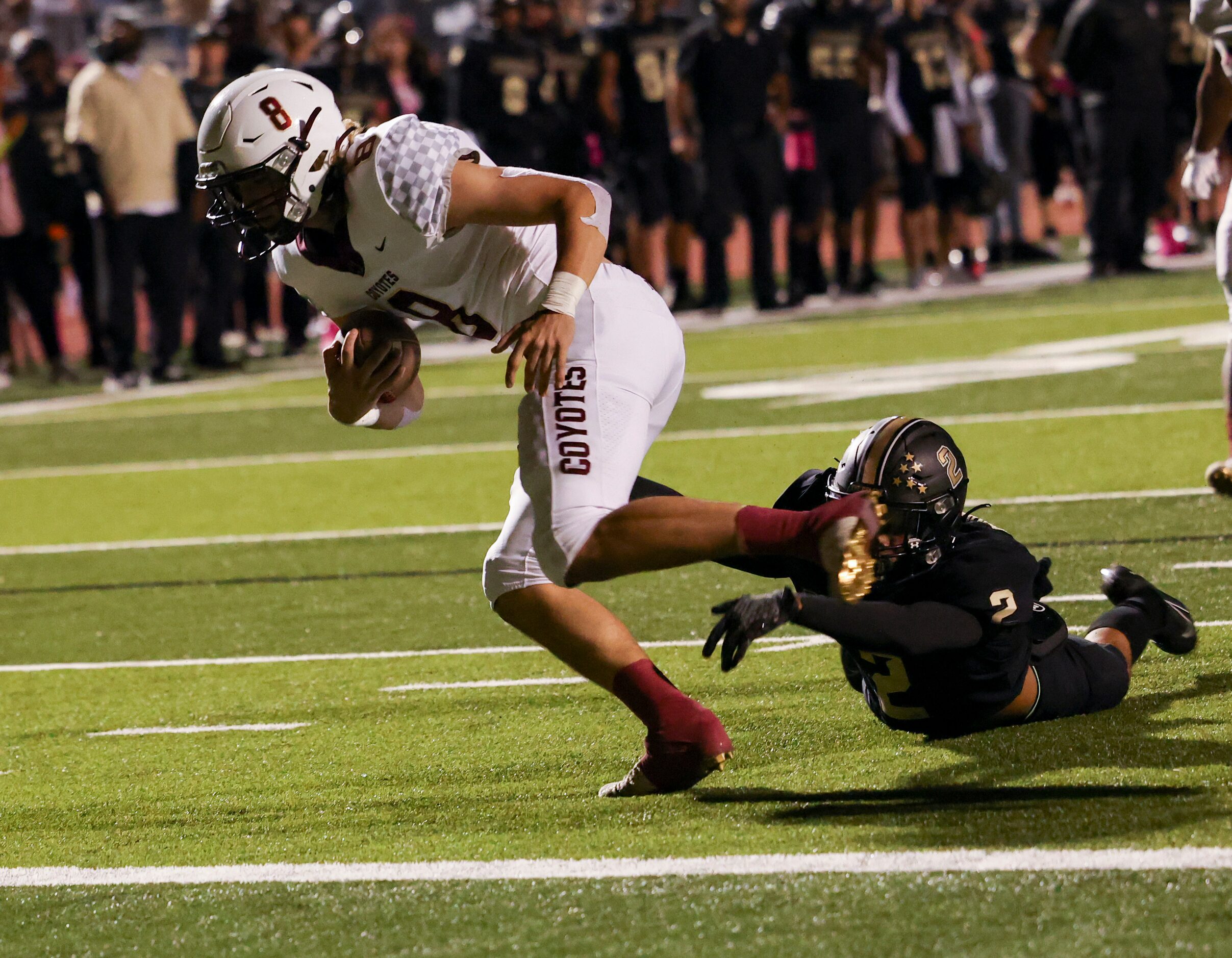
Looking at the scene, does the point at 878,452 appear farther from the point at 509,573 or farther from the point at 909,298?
the point at 909,298

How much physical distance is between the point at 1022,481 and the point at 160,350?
7.26 metres

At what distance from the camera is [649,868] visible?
3.31 meters

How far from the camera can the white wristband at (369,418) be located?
13.8 feet

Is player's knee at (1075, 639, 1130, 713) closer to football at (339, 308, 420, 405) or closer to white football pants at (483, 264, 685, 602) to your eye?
white football pants at (483, 264, 685, 602)

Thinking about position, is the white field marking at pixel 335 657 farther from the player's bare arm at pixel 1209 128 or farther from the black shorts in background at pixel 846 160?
the black shorts in background at pixel 846 160

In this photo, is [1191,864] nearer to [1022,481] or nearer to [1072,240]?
[1022,481]

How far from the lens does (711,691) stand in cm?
464

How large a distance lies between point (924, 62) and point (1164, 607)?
10.1m

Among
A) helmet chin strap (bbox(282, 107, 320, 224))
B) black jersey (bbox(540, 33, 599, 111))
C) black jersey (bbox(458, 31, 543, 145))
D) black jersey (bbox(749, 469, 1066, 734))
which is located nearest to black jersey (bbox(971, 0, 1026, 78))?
black jersey (bbox(540, 33, 599, 111))

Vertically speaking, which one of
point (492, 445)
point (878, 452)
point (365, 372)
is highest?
point (365, 372)

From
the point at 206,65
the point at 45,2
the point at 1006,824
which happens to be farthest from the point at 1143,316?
the point at 45,2

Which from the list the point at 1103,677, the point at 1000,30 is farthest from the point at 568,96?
the point at 1103,677

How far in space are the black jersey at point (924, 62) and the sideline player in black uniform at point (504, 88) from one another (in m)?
2.56

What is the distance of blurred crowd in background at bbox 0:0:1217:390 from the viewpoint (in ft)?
41.3
